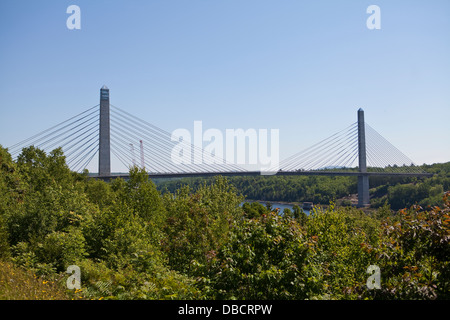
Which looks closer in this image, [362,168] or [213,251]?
[213,251]

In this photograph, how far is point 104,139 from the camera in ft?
167

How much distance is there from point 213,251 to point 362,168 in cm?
7329

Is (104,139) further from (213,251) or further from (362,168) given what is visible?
(362,168)

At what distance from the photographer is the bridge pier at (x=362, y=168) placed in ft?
249

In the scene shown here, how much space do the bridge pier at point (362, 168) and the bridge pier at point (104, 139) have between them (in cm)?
5492

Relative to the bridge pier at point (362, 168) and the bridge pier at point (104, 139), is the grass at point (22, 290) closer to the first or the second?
the bridge pier at point (104, 139)

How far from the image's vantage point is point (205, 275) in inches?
272

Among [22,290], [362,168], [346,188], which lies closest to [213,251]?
[22,290]

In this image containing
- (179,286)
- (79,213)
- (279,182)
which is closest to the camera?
(179,286)

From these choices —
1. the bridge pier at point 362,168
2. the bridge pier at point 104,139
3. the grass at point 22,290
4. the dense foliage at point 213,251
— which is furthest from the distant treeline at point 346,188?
the grass at point 22,290

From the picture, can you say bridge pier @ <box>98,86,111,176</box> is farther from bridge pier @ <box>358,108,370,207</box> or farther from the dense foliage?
bridge pier @ <box>358,108,370,207</box>
